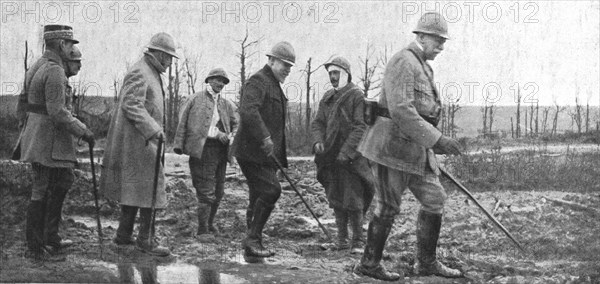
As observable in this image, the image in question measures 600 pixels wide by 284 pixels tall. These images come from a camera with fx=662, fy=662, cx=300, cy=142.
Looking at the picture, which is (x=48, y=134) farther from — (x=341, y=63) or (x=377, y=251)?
(x=341, y=63)

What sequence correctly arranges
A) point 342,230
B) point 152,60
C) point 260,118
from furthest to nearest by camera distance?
point 342,230, point 260,118, point 152,60

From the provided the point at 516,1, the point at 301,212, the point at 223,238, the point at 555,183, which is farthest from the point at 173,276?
the point at 555,183

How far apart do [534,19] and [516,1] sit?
0.33 metres

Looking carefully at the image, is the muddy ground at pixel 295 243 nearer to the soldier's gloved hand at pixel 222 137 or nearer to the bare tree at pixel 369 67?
the soldier's gloved hand at pixel 222 137

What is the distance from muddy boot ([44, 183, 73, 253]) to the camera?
19.7 feet

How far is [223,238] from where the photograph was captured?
750cm

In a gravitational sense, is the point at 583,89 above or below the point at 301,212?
above

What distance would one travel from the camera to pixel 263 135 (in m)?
6.12

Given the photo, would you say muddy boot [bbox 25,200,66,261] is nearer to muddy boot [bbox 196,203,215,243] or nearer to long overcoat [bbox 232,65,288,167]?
long overcoat [bbox 232,65,288,167]

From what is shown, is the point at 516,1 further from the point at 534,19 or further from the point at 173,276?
the point at 173,276

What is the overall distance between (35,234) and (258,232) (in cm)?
202

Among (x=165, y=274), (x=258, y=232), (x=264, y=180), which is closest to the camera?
(x=165, y=274)

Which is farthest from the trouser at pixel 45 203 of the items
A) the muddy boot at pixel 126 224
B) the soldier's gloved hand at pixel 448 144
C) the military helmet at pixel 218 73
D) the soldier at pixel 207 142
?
the soldier's gloved hand at pixel 448 144

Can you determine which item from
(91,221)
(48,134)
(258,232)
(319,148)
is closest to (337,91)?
(319,148)
